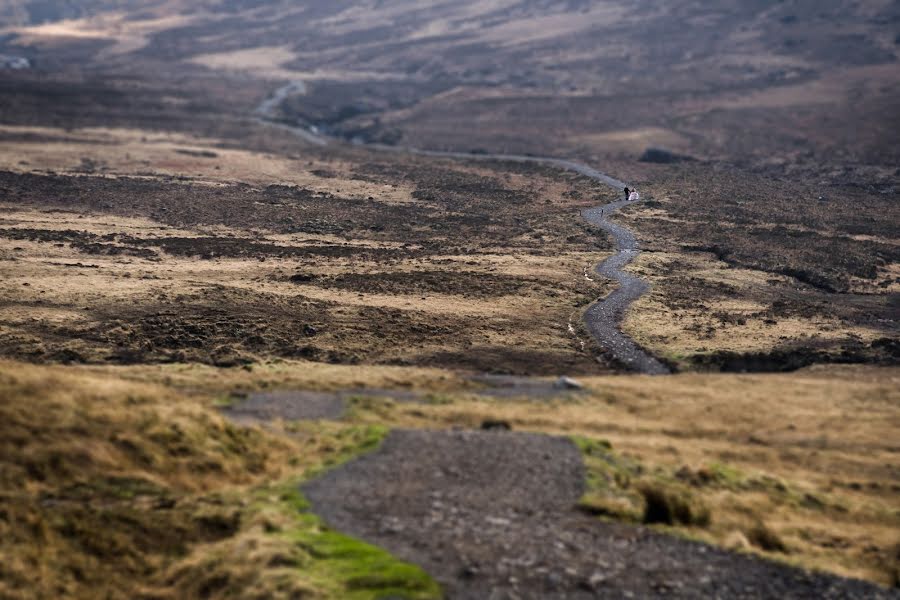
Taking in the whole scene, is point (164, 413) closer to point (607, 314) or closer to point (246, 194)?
point (607, 314)

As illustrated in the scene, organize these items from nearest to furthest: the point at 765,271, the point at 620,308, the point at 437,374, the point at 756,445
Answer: the point at 756,445, the point at 437,374, the point at 620,308, the point at 765,271

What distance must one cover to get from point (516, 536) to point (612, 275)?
41799 mm

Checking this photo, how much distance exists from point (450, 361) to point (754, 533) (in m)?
19.1

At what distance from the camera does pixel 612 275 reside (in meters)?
62.9

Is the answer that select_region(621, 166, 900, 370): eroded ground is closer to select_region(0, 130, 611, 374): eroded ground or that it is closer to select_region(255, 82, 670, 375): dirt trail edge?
select_region(255, 82, 670, 375): dirt trail edge

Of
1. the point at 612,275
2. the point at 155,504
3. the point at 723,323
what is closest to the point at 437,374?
the point at 155,504

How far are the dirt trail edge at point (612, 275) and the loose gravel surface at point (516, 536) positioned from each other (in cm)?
1869

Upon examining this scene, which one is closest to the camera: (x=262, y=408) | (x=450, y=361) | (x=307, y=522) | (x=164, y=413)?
(x=307, y=522)

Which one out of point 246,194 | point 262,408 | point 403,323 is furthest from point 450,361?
point 246,194

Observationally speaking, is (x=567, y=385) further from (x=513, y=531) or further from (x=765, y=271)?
(x=765, y=271)

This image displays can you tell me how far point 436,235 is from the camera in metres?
75.8

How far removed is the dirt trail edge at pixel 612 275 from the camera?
45500 millimetres

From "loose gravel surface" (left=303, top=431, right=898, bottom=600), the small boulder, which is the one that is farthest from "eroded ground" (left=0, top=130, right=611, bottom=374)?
"loose gravel surface" (left=303, top=431, right=898, bottom=600)

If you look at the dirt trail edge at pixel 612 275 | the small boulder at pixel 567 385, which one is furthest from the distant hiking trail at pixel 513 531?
the dirt trail edge at pixel 612 275
